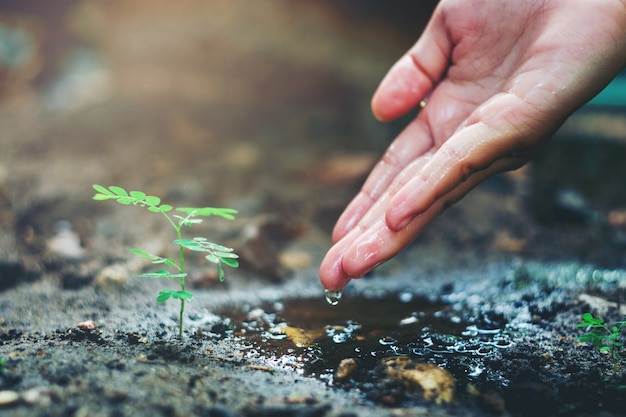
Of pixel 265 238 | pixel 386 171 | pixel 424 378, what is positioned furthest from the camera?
pixel 265 238

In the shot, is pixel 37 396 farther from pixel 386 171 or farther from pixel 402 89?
pixel 402 89

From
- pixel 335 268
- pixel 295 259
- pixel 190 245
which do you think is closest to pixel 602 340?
pixel 335 268

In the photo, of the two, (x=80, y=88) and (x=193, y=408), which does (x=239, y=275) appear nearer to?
(x=193, y=408)

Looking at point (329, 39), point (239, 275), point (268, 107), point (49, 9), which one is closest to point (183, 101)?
point (268, 107)

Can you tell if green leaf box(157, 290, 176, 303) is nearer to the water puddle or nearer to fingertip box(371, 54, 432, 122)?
the water puddle

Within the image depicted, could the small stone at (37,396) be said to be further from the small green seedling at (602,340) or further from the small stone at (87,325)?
the small green seedling at (602,340)

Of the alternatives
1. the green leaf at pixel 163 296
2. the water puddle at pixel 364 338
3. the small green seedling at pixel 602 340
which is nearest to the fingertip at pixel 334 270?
the water puddle at pixel 364 338
